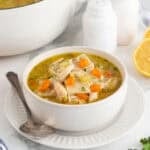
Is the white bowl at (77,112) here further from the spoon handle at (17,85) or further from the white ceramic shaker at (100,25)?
the white ceramic shaker at (100,25)

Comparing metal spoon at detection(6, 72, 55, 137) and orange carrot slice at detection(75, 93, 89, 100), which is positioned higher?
orange carrot slice at detection(75, 93, 89, 100)

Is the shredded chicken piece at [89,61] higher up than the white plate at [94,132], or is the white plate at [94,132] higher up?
the shredded chicken piece at [89,61]

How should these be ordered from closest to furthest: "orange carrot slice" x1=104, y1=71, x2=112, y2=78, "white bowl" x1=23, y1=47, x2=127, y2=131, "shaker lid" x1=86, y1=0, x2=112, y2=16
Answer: "white bowl" x1=23, y1=47, x2=127, y2=131 → "orange carrot slice" x1=104, y1=71, x2=112, y2=78 → "shaker lid" x1=86, y1=0, x2=112, y2=16

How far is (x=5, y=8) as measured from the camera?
39.6 inches

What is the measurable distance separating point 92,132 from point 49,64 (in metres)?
0.18

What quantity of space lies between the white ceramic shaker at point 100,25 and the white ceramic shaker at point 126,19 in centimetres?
4

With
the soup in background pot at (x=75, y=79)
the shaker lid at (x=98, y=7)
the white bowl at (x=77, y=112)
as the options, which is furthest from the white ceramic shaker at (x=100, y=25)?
the white bowl at (x=77, y=112)

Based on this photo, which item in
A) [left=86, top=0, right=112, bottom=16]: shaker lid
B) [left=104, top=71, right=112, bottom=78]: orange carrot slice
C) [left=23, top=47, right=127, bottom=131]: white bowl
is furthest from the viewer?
[left=86, top=0, right=112, bottom=16]: shaker lid

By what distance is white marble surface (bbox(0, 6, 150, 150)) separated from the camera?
0.87 meters

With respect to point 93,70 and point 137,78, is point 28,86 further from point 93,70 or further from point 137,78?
point 137,78

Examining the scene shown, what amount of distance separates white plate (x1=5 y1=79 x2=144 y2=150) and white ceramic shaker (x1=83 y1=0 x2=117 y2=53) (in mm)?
131

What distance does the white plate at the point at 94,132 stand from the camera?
2.71ft

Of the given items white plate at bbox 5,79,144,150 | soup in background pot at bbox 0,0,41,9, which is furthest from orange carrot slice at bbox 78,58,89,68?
soup in background pot at bbox 0,0,41,9

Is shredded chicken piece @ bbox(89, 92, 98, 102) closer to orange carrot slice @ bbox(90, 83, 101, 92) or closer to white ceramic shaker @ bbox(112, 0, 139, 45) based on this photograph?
orange carrot slice @ bbox(90, 83, 101, 92)
